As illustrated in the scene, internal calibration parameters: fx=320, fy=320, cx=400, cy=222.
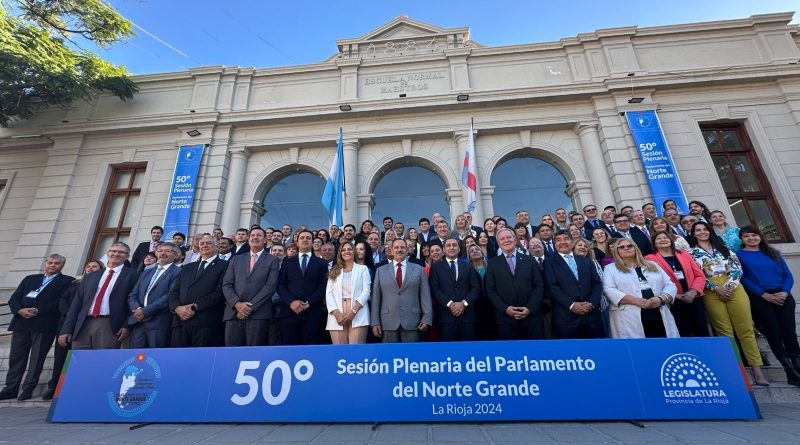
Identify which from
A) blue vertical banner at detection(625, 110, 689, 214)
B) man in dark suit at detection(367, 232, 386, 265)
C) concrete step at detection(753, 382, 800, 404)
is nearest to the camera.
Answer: concrete step at detection(753, 382, 800, 404)

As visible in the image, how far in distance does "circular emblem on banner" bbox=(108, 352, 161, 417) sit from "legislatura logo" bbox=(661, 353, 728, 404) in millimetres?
4690

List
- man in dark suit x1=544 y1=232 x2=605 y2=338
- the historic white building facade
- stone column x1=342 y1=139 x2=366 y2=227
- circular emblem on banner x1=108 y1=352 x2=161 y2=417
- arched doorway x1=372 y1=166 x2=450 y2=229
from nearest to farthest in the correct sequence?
circular emblem on banner x1=108 y1=352 x2=161 y2=417
man in dark suit x1=544 y1=232 x2=605 y2=338
the historic white building facade
stone column x1=342 y1=139 x2=366 y2=227
arched doorway x1=372 y1=166 x2=450 y2=229

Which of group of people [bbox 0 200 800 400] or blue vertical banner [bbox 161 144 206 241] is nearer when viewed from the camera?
group of people [bbox 0 200 800 400]

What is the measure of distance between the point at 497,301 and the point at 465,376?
3.73 feet


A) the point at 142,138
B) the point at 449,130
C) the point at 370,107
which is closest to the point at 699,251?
the point at 449,130

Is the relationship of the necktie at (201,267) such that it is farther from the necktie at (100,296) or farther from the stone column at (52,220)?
the stone column at (52,220)

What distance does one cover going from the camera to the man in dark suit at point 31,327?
4484 millimetres

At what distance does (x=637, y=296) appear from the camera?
3.59 m

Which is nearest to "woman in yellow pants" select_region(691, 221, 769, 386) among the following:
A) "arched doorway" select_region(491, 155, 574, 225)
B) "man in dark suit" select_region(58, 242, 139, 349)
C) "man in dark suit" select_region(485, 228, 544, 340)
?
"man in dark suit" select_region(485, 228, 544, 340)

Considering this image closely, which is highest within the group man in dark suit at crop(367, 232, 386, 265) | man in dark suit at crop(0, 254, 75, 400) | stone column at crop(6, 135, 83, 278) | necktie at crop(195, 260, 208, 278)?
stone column at crop(6, 135, 83, 278)

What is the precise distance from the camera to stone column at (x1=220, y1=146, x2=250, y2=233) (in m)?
9.02

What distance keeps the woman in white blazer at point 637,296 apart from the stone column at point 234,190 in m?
8.92

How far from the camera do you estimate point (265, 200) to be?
409 inches

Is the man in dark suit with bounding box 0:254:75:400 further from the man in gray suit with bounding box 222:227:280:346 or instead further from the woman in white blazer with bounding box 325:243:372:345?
the woman in white blazer with bounding box 325:243:372:345
